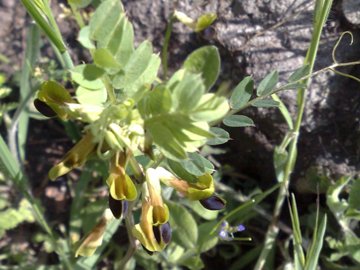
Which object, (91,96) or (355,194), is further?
(355,194)

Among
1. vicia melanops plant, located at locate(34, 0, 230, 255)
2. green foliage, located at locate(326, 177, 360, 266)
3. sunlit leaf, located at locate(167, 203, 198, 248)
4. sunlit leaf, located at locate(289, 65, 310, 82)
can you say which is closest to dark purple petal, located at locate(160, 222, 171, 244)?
vicia melanops plant, located at locate(34, 0, 230, 255)

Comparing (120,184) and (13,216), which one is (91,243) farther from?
(13,216)

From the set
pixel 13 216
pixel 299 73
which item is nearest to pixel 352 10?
pixel 299 73

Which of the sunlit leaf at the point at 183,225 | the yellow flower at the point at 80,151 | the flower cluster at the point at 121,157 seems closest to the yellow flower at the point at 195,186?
the flower cluster at the point at 121,157

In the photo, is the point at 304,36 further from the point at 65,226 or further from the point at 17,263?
the point at 17,263

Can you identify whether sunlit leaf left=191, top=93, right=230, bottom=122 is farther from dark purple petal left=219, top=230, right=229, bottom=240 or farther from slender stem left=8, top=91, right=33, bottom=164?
slender stem left=8, top=91, right=33, bottom=164

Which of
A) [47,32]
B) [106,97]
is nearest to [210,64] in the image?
[106,97]
